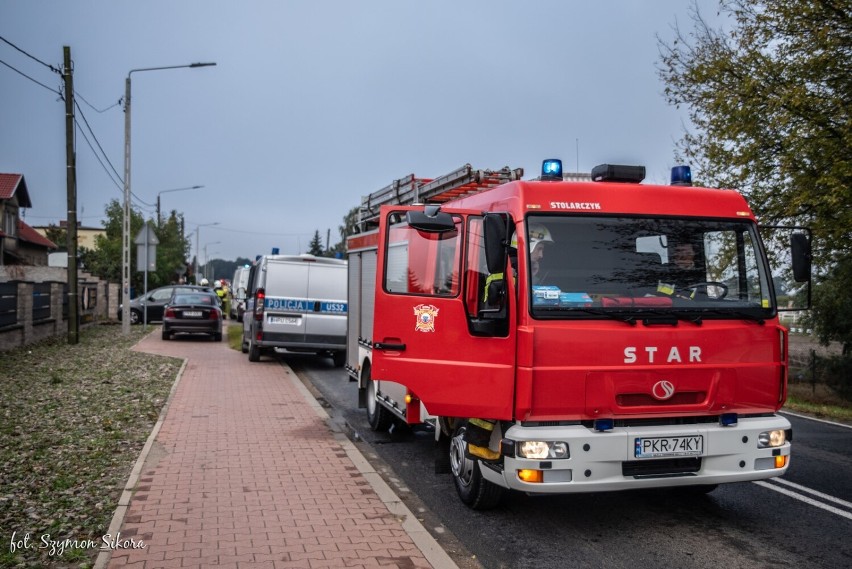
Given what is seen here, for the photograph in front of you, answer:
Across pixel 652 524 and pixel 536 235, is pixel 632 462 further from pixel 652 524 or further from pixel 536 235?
pixel 536 235

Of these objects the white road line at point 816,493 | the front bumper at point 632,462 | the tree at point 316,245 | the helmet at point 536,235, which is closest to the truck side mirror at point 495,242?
the helmet at point 536,235

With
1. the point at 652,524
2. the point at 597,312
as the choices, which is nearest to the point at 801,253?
the point at 597,312

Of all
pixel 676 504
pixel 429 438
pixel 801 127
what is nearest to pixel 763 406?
pixel 676 504

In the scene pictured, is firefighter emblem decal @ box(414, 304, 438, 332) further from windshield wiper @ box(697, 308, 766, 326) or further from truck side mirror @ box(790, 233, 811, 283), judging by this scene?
truck side mirror @ box(790, 233, 811, 283)

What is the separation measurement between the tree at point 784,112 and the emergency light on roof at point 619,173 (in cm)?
890

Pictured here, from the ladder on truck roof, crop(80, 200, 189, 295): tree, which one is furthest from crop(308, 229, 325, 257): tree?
the ladder on truck roof

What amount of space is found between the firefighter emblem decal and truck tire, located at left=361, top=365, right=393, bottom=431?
3.33 meters

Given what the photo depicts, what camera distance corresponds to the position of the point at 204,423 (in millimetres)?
9656

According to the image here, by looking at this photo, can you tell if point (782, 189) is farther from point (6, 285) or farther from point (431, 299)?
point (6, 285)

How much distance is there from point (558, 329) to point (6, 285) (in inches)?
622

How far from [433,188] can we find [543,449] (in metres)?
3.66

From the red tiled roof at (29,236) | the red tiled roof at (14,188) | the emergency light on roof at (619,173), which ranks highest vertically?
the red tiled roof at (14,188)

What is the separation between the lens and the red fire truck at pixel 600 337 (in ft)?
17.4

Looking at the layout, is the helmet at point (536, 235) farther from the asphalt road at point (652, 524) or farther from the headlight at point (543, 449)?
the asphalt road at point (652, 524)
